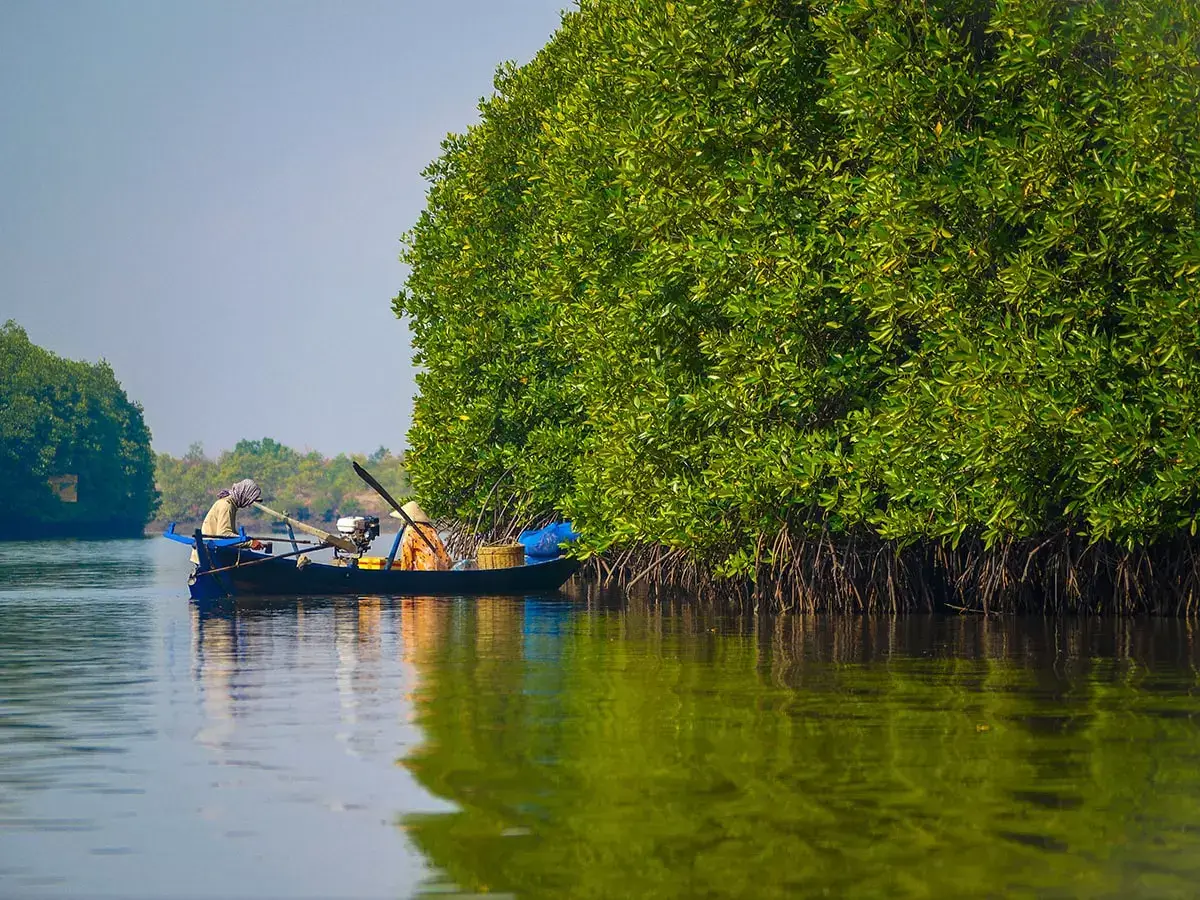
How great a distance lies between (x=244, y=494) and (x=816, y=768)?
21.2 m

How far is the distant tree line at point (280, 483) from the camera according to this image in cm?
16888

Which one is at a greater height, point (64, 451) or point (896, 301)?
point (64, 451)

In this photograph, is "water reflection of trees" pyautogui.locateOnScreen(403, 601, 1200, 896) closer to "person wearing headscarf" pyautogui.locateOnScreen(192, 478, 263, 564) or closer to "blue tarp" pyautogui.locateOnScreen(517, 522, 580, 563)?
"person wearing headscarf" pyautogui.locateOnScreen(192, 478, 263, 564)

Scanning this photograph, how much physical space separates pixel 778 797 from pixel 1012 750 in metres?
2.45

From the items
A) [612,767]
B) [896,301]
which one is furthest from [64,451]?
[612,767]

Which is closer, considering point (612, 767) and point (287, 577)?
point (612, 767)

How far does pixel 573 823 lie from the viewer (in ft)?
29.9

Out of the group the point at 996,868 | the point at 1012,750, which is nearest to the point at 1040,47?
the point at 1012,750

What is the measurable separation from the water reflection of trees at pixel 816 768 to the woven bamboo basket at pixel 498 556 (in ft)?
39.3

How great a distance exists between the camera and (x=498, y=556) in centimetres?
3147

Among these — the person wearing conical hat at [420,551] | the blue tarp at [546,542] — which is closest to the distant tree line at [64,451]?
the blue tarp at [546,542]

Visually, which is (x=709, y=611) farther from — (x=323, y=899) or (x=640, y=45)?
(x=323, y=899)

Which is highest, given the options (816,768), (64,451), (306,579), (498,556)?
(64,451)

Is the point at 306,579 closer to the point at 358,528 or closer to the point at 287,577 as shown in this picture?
the point at 287,577
